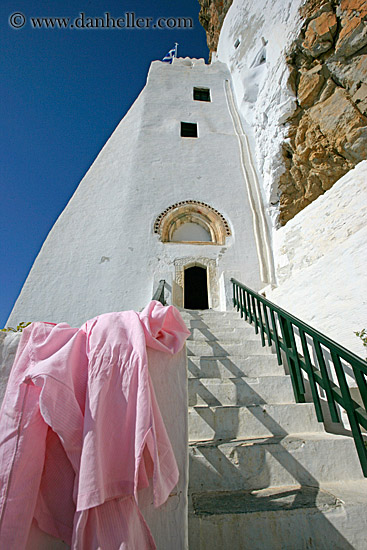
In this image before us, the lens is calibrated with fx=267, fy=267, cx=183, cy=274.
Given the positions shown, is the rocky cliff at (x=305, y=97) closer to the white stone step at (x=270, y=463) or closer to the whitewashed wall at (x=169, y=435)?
the white stone step at (x=270, y=463)

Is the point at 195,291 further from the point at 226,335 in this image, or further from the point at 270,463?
the point at 270,463

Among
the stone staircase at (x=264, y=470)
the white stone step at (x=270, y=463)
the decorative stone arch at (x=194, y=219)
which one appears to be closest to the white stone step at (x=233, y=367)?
the stone staircase at (x=264, y=470)

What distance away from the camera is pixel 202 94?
10461 mm

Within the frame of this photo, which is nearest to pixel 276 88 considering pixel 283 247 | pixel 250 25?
pixel 283 247

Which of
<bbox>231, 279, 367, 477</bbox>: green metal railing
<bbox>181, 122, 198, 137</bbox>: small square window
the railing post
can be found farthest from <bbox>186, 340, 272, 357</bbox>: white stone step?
<bbox>181, 122, 198, 137</bbox>: small square window

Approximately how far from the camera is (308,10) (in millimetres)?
5977

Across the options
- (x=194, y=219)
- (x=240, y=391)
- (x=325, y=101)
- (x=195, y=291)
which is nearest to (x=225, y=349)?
(x=240, y=391)

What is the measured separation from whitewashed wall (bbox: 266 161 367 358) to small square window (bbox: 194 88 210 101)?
768 cm

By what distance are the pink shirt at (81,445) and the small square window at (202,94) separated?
11644mm

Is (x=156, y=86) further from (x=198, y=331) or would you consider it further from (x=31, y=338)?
(x=31, y=338)

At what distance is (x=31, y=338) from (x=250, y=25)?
41.7 ft

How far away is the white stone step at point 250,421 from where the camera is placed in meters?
2.06

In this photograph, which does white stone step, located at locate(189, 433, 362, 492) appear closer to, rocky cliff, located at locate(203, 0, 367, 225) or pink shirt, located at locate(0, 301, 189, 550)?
pink shirt, located at locate(0, 301, 189, 550)

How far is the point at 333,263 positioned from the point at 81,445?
10.7 feet
